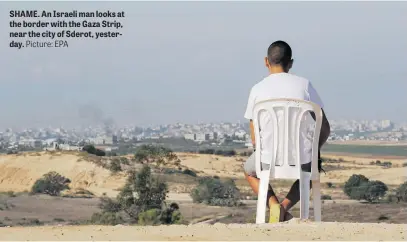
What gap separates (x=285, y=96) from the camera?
838cm

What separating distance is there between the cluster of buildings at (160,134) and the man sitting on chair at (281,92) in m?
48.0

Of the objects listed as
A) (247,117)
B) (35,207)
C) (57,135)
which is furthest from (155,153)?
(247,117)

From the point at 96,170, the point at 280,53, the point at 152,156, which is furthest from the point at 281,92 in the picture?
the point at 96,170

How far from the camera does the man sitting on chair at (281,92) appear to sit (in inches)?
330

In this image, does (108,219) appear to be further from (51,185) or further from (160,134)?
(160,134)

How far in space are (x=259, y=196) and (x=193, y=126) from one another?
62.4 metres

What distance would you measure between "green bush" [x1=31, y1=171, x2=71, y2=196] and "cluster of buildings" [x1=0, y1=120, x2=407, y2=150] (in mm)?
11056

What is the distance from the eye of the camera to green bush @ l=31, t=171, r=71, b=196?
4162 cm

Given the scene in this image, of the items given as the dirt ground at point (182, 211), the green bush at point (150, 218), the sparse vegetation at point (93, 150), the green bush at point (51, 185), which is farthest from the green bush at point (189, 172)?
the green bush at point (150, 218)

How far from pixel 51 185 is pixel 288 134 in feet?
117

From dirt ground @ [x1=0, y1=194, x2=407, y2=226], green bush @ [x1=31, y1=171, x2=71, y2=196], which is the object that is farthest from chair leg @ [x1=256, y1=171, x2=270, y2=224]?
green bush @ [x1=31, y1=171, x2=71, y2=196]

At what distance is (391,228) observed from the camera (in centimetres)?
852

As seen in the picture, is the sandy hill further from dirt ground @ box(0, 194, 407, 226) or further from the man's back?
the man's back

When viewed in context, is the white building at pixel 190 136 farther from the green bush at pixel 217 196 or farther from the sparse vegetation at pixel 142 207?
the sparse vegetation at pixel 142 207
